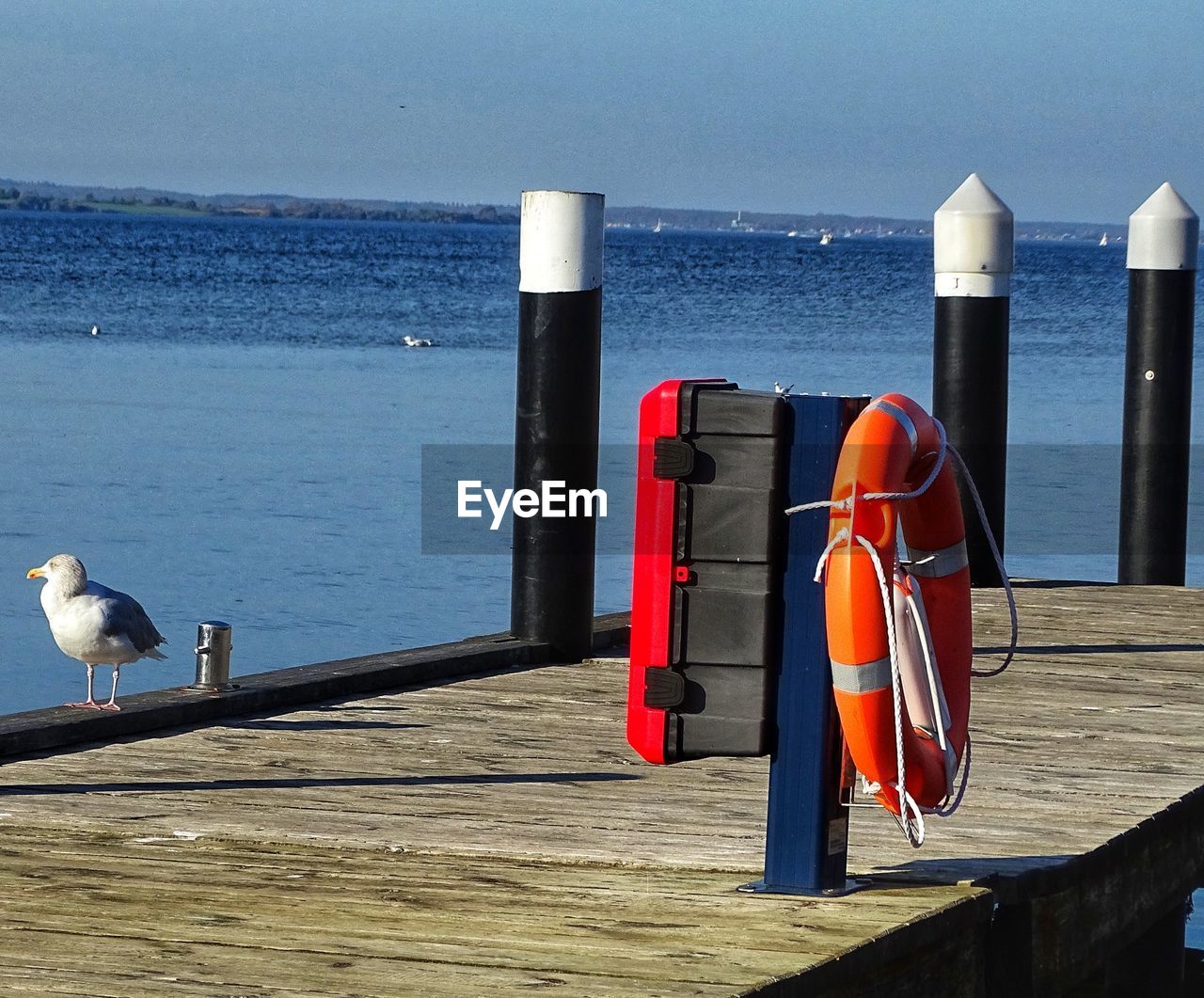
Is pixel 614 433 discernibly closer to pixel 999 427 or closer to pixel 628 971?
pixel 999 427

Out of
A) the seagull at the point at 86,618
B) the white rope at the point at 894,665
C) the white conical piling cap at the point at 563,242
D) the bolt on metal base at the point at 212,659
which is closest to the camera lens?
the white rope at the point at 894,665

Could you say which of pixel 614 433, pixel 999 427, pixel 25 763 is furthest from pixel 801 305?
pixel 25 763

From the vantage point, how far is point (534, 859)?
15.0 feet

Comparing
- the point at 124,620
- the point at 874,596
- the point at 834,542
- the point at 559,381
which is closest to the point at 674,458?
the point at 834,542

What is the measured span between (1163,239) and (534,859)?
6320mm

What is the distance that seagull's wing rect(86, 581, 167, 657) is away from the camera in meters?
5.74

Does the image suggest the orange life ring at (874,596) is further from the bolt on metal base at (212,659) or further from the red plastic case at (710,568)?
the bolt on metal base at (212,659)

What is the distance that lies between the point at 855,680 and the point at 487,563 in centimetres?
1104

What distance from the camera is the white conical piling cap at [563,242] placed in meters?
7.22

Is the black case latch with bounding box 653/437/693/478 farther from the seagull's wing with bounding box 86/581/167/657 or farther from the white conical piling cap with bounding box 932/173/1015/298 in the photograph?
the white conical piling cap with bounding box 932/173/1015/298

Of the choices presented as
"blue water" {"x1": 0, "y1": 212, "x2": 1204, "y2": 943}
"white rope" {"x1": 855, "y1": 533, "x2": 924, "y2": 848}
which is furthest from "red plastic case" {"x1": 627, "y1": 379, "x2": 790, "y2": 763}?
"blue water" {"x1": 0, "y1": 212, "x2": 1204, "y2": 943}

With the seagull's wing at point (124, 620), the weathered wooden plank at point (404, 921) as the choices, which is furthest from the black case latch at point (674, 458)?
the seagull's wing at point (124, 620)

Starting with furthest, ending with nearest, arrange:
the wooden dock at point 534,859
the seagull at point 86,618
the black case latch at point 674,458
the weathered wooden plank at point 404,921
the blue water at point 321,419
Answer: the blue water at point 321,419, the seagull at point 86,618, the black case latch at point 674,458, the wooden dock at point 534,859, the weathered wooden plank at point 404,921

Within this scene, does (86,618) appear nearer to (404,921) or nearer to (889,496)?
(404,921)
